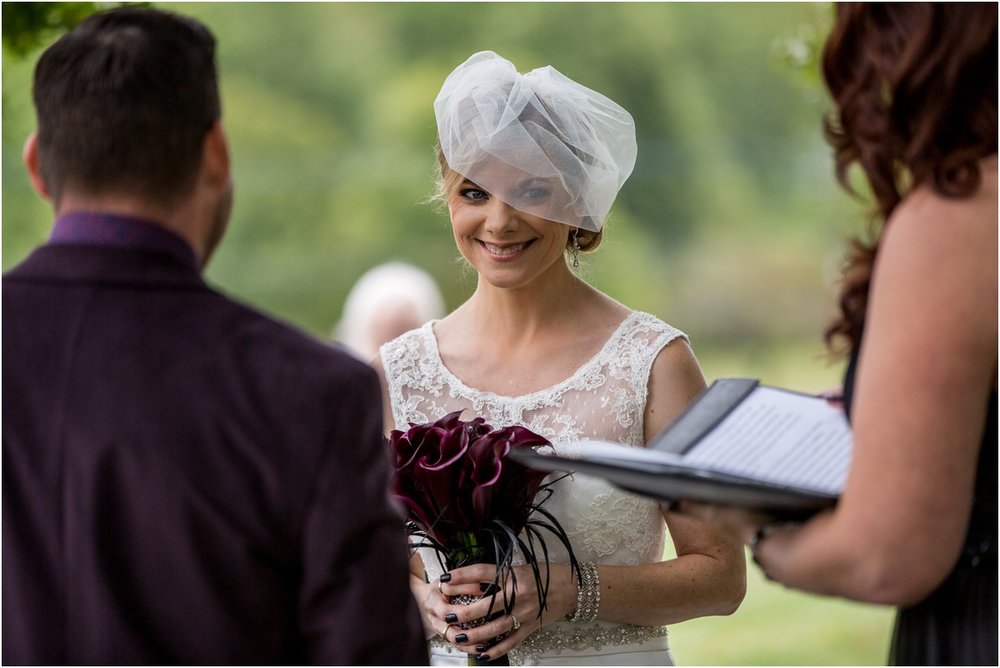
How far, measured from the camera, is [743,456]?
2.09 metres

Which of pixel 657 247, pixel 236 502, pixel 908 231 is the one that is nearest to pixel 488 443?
pixel 236 502

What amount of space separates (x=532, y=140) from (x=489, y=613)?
50.2 inches

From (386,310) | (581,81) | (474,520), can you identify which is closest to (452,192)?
(474,520)

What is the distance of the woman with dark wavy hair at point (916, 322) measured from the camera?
188cm

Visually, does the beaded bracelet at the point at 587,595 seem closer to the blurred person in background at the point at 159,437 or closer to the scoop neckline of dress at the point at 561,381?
the scoop neckline of dress at the point at 561,381

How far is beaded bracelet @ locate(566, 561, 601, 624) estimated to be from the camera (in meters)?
3.06

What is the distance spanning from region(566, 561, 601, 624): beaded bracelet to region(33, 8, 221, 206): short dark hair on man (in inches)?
62.4

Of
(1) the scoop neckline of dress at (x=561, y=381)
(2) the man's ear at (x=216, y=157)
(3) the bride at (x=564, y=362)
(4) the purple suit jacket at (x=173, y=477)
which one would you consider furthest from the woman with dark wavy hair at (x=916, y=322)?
(1) the scoop neckline of dress at (x=561, y=381)

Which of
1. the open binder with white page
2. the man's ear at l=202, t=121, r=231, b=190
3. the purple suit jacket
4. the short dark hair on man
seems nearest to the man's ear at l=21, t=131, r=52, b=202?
the short dark hair on man

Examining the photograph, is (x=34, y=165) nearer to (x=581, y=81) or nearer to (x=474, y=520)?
(x=474, y=520)

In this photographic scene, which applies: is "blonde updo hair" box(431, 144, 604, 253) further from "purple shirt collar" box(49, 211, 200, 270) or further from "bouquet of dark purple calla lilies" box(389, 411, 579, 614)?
"purple shirt collar" box(49, 211, 200, 270)

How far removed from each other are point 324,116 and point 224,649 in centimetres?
1799

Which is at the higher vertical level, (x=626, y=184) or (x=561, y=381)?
(x=561, y=381)

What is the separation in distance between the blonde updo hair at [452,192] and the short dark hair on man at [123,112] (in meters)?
1.50
